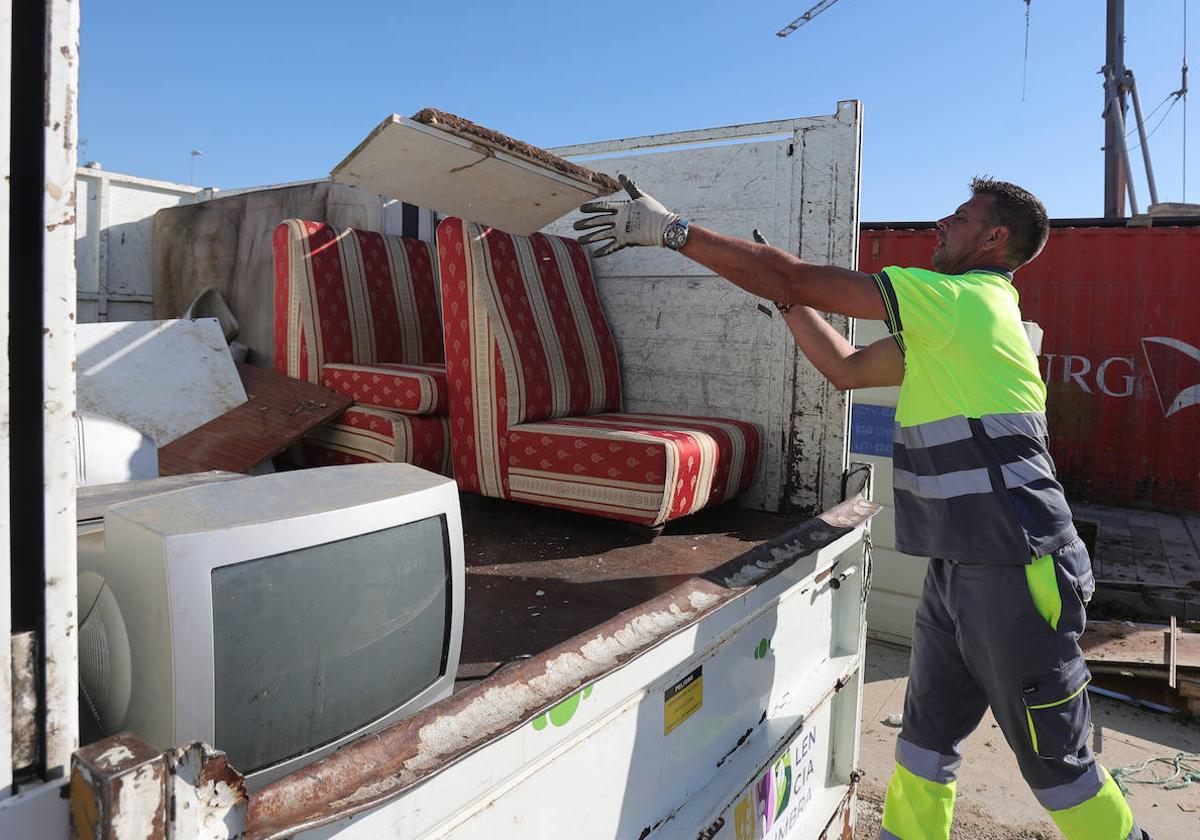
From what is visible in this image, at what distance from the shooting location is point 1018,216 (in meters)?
1.86

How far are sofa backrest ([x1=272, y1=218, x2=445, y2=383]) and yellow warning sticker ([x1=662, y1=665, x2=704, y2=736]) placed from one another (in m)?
1.78

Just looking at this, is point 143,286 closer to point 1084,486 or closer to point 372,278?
point 372,278

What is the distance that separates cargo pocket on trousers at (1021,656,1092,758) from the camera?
1.66 metres

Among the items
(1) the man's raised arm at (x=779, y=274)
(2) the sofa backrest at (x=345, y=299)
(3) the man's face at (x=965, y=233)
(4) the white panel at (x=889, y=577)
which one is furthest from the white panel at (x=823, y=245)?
Result: (4) the white panel at (x=889, y=577)

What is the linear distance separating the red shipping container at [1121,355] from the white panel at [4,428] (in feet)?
24.7

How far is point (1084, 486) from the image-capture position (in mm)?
7273

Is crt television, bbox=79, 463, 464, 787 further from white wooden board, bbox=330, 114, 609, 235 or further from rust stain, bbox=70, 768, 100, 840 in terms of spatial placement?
white wooden board, bbox=330, 114, 609, 235

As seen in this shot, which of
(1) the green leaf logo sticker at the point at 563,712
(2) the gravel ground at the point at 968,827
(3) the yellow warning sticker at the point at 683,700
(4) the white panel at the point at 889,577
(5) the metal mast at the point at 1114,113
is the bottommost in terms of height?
(2) the gravel ground at the point at 968,827

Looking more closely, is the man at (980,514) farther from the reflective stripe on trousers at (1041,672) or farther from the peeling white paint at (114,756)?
the peeling white paint at (114,756)

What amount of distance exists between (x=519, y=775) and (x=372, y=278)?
86.7 inches

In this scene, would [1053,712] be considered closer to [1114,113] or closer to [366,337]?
[366,337]

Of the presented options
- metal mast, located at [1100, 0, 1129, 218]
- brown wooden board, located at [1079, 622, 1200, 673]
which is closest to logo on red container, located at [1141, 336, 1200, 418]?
metal mast, located at [1100, 0, 1129, 218]

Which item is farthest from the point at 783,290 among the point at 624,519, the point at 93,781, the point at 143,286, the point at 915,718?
the point at 143,286

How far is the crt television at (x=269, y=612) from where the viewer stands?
2.71 ft
